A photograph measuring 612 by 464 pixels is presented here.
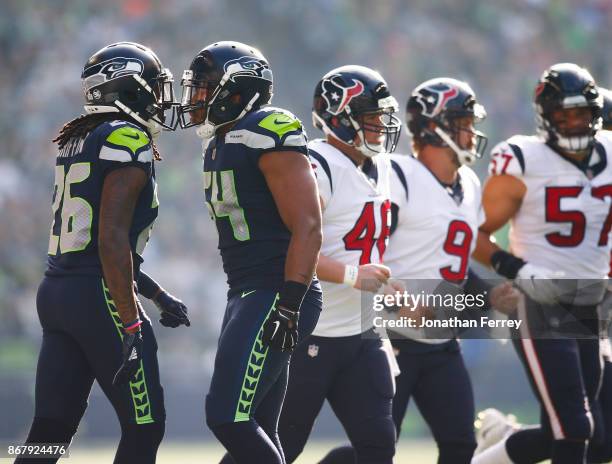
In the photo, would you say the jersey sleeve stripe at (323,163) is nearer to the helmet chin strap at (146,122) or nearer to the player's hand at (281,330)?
the helmet chin strap at (146,122)

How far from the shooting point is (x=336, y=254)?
4.80 meters

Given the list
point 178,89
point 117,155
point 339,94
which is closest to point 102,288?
point 117,155

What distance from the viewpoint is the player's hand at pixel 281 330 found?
149 inches

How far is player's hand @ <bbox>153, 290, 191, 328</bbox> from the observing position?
4539 millimetres

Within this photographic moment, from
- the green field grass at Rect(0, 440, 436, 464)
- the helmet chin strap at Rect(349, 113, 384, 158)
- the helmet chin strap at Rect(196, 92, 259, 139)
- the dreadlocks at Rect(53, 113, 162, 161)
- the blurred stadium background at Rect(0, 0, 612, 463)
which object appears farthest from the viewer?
the blurred stadium background at Rect(0, 0, 612, 463)

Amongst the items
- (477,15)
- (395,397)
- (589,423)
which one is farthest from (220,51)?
(477,15)

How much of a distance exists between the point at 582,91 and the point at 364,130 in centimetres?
124

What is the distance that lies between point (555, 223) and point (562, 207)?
0.09 meters

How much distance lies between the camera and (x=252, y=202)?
158 inches

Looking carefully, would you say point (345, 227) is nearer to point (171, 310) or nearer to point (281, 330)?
point (171, 310)

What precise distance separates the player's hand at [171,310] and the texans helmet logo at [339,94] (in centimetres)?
A: 115

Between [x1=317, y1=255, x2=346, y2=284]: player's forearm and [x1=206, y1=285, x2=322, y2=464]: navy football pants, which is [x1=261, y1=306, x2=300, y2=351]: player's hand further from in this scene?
[x1=317, y1=255, x2=346, y2=284]: player's forearm

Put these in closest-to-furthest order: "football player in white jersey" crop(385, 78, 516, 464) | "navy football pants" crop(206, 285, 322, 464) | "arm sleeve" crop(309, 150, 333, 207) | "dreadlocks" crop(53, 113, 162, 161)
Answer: "navy football pants" crop(206, 285, 322, 464) → "dreadlocks" crop(53, 113, 162, 161) → "arm sleeve" crop(309, 150, 333, 207) → "football player in white jersey" crop(385, 78, 516, 464)

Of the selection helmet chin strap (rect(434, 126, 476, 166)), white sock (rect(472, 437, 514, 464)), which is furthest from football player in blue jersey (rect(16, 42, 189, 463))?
white sock (rect(472, 437, 514, 464))
